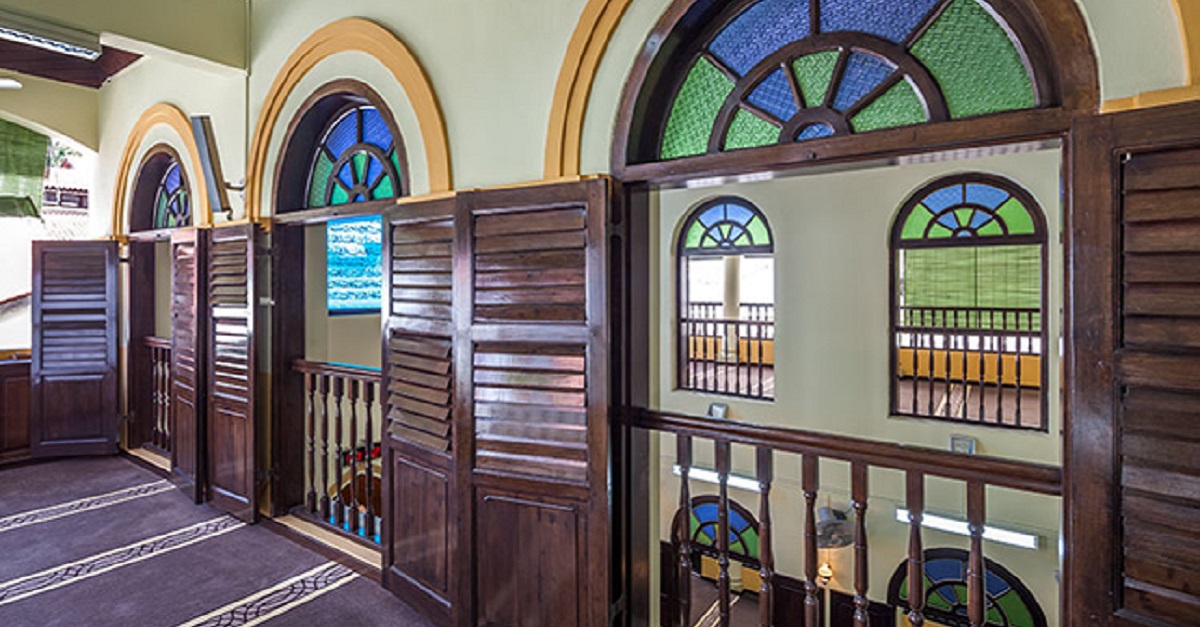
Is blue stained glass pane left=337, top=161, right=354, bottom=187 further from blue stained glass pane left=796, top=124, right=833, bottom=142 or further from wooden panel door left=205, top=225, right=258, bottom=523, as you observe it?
blue stained glass pane left=796, top=124, right=833, bottom=142

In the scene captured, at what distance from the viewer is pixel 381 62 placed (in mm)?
2971

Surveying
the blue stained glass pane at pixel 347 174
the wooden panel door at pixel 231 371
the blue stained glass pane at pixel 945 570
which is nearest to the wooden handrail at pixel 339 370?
the wooden panel door at pixel 231 371

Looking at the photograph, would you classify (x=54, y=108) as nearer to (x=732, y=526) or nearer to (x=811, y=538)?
(x=811, y=538)

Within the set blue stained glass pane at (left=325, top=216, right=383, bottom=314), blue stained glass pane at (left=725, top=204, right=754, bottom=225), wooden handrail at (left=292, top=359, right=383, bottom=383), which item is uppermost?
blue stained glass pane at (left=725, top=204, right=754, bottom=225)

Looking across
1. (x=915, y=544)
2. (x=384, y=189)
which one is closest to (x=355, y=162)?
(x=384, y=189)

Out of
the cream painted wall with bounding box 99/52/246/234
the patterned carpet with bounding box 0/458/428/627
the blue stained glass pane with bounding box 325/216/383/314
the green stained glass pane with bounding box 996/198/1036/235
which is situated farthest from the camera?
the blue stained glass pane with bounding box 325/216/383/314

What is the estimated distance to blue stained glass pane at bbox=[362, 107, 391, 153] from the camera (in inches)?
127

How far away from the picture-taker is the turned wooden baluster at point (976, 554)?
1648 millimetres

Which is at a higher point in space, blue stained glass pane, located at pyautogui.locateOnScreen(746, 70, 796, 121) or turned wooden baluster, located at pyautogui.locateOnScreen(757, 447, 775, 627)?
blue stained glass pane, located at pyautogui.locateOnScreen(746, 70, 796, 121)

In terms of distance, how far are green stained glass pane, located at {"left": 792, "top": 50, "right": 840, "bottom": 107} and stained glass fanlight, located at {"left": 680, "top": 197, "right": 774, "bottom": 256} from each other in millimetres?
5064

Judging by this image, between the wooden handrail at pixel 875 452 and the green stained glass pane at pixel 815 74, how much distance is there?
101 cm

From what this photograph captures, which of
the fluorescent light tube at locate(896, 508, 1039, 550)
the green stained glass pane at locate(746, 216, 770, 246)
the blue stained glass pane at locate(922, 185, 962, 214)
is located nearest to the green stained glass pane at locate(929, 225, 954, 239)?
the blue stained glass pane at locate(922, 185, 962, 214)

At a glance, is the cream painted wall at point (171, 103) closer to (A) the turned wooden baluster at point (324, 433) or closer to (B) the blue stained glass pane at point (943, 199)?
(A) the turned wooden baluster at point (324, 433)

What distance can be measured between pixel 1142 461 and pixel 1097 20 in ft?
3.24
